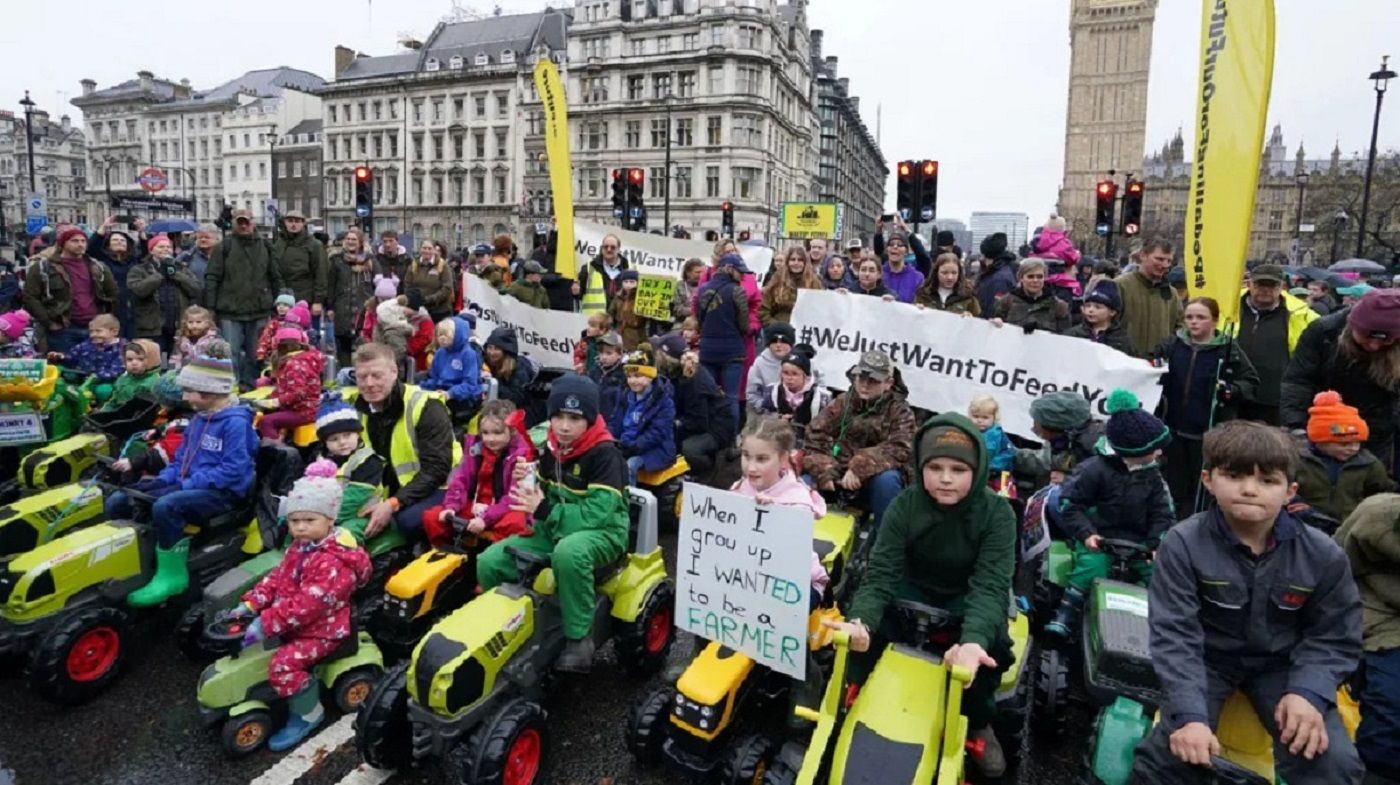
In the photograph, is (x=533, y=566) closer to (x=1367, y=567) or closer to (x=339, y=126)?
(x=1367, y=567)

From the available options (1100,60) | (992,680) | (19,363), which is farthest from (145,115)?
(1100,60)

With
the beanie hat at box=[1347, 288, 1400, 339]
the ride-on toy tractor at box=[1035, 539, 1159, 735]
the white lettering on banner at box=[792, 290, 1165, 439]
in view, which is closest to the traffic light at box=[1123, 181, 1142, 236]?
the white lettering on banner at box=[792, 290, 1165, 439]

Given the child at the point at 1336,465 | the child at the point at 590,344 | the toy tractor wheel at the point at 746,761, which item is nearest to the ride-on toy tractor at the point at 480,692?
the toy tractor wheel at the point at 746,761

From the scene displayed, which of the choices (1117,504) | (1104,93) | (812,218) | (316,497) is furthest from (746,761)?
(1104,93)

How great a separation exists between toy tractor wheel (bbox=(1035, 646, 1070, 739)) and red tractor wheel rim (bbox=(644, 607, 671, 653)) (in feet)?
6.51

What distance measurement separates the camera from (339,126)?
76.9m

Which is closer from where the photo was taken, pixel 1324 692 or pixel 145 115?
pixel 1324 692

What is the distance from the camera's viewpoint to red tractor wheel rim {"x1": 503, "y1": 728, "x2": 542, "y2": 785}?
3.30 m

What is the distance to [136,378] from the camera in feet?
20.6

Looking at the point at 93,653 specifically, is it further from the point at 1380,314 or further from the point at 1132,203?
the point at 1132,203

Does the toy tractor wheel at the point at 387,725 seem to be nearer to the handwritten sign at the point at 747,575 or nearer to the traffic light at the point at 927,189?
the handwritten sign at the point at 747,575

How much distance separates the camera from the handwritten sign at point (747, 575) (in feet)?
10.5

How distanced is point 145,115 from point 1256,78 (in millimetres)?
117069

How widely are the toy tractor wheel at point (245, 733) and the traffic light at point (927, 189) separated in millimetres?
10316
